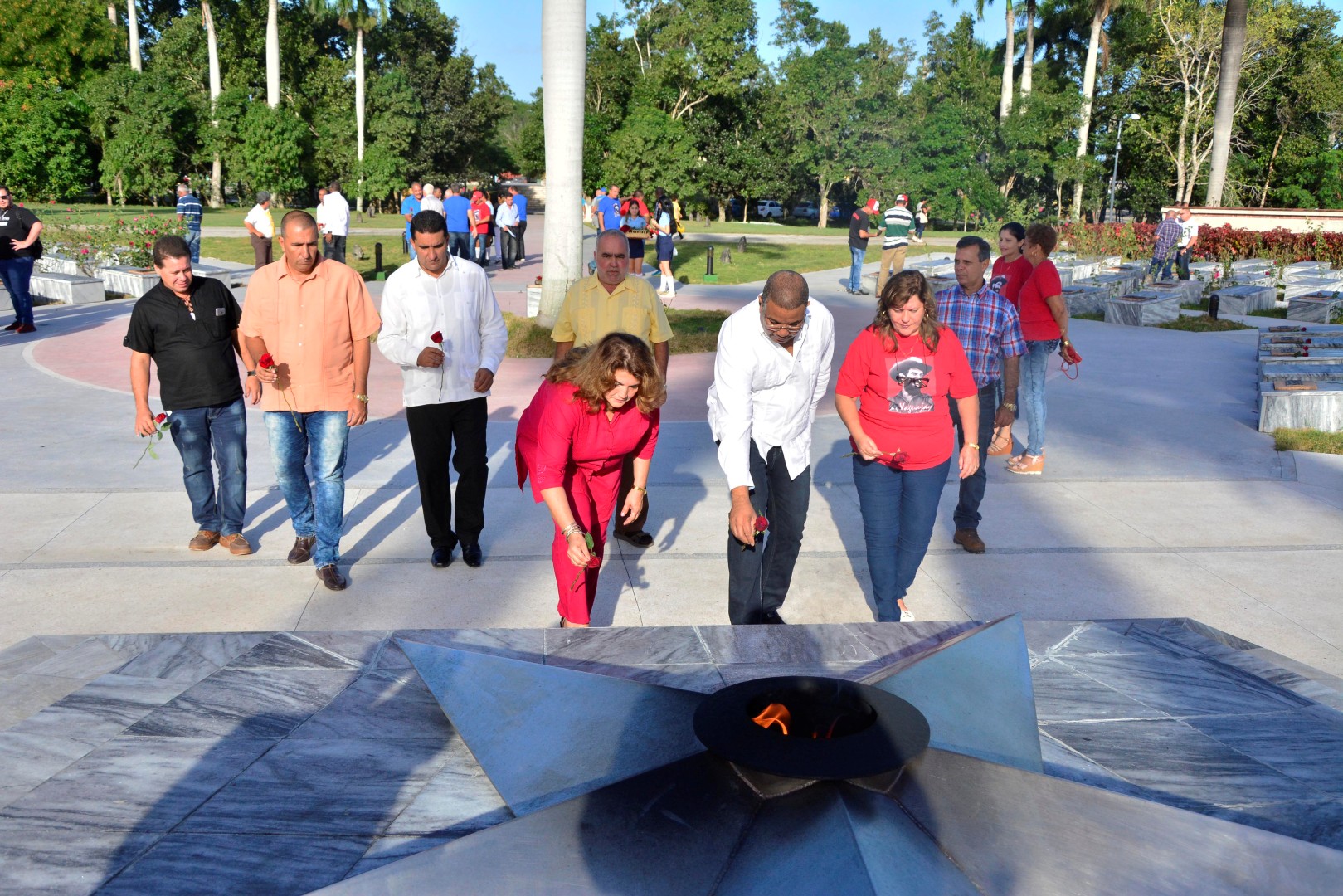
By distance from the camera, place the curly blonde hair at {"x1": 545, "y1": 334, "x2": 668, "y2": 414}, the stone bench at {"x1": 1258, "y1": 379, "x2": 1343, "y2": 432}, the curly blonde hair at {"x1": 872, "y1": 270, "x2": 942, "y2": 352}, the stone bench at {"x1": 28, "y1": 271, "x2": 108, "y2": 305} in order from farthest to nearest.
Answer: the stone bench at {"x1": 28, "y1": 271, "x2": 108, "y2": 305}, the stone bench at {"x1": 1258, "y1": 379, "x2": 1343, "y2": 432}, the curly blonde hair at {"x1": 872, "y1": 270, "x2": 942, "y2": 352}, the curly blonde hair at {"x1": 545, "y1": 334, "x2": 668, "y2": 414}

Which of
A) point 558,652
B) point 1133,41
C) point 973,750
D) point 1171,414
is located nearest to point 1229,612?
point 973,750

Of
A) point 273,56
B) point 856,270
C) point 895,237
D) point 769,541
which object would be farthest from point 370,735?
point 273,56

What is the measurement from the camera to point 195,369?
6016 millimetres

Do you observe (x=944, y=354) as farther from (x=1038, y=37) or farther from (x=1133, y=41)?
(x=1038, y=37)

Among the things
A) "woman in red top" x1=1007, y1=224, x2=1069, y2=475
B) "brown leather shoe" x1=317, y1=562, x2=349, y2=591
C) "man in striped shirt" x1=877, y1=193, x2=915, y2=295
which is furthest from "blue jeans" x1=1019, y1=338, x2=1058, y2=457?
"man in striped shirt" x1=877, y1=193, x2=915, y2=295

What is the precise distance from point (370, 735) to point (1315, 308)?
1943 cm

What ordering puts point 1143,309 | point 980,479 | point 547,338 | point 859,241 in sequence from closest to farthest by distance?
1. point 980,479
2. point 547,338
3. point 1143,309
4. point 859,241

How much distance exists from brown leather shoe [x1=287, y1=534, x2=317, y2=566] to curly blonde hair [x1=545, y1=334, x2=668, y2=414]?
102 inches

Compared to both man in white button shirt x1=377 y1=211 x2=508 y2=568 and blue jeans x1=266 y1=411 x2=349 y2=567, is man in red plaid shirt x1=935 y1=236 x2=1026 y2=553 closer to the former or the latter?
man in white button shirt x1=377 y1=211 x2=508 y2=568

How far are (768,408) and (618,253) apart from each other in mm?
1764

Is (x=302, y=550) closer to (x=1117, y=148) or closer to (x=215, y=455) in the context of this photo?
(x=215, y=455)

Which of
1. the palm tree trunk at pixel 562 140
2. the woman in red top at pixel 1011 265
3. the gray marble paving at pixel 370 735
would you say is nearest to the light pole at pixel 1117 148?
the palm tree trunk at pixel 562 140

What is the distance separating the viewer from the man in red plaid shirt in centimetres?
630

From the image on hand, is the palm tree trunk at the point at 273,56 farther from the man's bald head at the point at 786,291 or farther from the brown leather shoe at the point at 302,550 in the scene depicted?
the man's bald head at the point at 786,291
